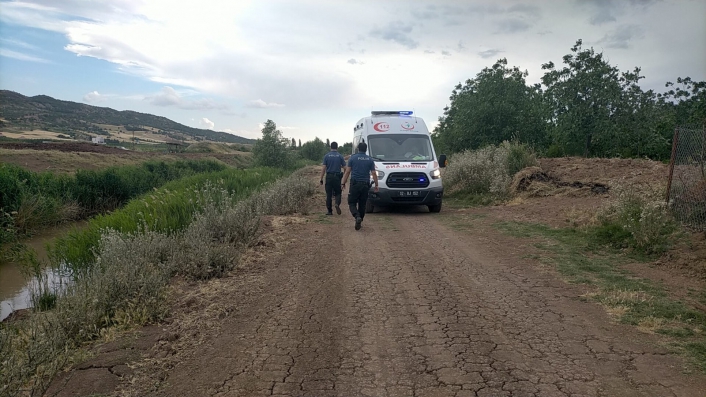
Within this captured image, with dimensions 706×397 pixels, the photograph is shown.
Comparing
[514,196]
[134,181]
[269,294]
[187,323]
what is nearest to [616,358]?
[269,294]

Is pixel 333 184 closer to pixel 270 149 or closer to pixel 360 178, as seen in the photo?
pixel 360 178

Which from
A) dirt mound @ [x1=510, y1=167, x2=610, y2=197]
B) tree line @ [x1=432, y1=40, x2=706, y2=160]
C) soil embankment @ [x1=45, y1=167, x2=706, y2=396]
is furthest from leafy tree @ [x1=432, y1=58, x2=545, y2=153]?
soil embankment @ [x1=45, y1=167, x2=706, y2=396]

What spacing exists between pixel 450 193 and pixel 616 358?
14.5 m

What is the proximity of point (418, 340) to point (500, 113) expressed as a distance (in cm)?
2146

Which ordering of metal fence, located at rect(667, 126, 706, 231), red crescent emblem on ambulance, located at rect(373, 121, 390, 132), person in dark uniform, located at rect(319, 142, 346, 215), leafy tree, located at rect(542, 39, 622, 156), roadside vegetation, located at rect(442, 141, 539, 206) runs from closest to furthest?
metal fence, located at rect(667, 126, 706, 231)
person in dark uniform, located at rect(319, 142, 346, 215)
red crescent emblem on ambulance, located at rect(373, 121, 390, 132)
roadside vegetation, located at rect(442, 141, 539, 206)
leafy tree, located at rect(542, 39, 622, 156)

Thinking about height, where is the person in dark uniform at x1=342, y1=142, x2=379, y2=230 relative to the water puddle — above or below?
above

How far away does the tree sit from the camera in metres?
38.4

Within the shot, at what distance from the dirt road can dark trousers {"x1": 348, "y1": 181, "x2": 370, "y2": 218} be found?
352 centimetres

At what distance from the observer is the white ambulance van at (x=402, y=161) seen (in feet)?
41.5

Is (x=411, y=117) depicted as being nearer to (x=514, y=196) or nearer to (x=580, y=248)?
(x=514, y=196)

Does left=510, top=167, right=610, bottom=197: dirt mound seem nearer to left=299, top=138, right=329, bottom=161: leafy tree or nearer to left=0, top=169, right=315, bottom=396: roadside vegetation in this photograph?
left=0, top=169, right=315, bottom=396: roadside vegetation

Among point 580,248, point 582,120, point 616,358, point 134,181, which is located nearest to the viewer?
point 616,358

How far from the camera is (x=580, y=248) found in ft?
26.7

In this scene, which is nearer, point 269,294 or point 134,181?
point 269,294
